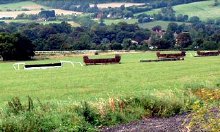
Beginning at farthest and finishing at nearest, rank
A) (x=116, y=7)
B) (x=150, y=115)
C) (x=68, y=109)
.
Answer: (x=116, y=7) → (x=150, y=115) → (x=68, y=109)

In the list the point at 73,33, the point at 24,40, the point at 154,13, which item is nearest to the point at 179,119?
the point at 24,40

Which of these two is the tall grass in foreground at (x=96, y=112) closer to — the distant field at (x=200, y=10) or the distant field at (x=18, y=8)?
the distant field at (x=200, y=10)

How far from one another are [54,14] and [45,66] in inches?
5252

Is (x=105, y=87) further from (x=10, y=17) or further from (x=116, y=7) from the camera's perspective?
(x=116, y=7)

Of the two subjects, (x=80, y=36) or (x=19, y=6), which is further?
(x=19, y=6)

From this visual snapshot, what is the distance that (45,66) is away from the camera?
41.9m

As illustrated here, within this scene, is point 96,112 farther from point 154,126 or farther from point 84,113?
point 154,126

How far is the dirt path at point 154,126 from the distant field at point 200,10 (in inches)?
5794

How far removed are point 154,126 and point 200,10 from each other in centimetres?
15951

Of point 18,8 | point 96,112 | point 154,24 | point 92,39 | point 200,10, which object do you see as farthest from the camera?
point 18,8

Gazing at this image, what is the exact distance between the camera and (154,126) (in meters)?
13.3

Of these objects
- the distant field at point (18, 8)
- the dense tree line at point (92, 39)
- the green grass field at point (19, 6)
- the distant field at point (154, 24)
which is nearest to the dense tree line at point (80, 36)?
the dense tree line at point (92, 39)

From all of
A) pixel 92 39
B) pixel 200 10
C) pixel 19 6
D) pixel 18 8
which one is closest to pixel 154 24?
pixel 200 10

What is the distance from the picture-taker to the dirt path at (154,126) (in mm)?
12841
